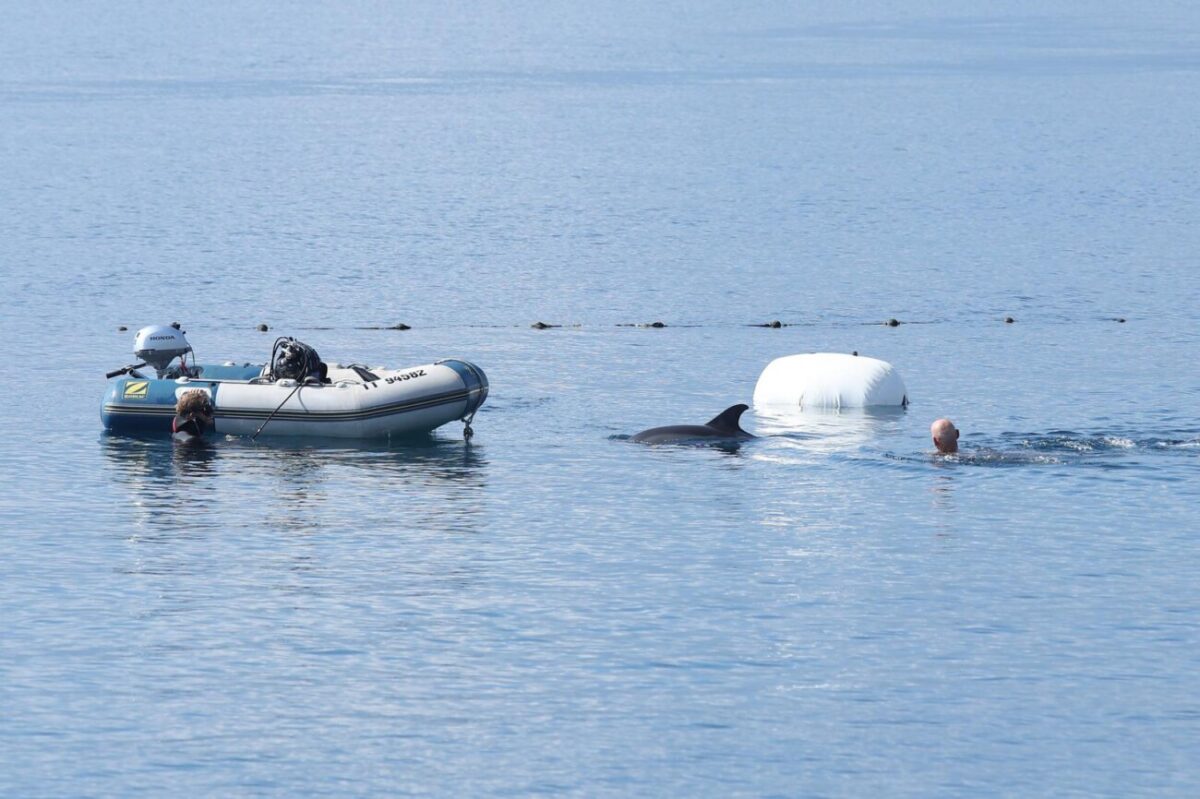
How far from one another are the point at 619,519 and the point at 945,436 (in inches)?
245

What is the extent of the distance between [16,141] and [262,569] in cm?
8363

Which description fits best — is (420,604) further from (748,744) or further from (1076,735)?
(1076,735)

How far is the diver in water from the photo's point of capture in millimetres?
33219

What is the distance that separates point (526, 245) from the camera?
219 ft

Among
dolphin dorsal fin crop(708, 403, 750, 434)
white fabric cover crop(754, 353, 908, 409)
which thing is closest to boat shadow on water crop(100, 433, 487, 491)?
dolphin dorsal fin crop(708, 403, 750, 434)

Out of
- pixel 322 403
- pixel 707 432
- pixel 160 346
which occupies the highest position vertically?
pixel 160 346

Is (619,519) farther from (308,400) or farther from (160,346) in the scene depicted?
(160,346)

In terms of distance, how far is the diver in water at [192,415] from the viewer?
33.2m

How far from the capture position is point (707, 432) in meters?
33.3

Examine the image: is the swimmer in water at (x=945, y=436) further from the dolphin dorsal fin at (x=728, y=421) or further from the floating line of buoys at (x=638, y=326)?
the floating line of buoys at (x=638, y=326)

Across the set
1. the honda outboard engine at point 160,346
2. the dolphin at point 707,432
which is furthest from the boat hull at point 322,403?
the dolphin at point 707,432

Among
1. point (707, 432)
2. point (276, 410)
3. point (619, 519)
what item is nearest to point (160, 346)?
point (276, 410)

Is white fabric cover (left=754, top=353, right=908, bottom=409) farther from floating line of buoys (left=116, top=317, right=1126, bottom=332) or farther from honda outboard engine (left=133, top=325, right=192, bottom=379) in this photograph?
floating line of buoys (left=116, top=317, right=1126, bottom=332)

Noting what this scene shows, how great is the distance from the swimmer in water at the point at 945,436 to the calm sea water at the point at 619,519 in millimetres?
400
